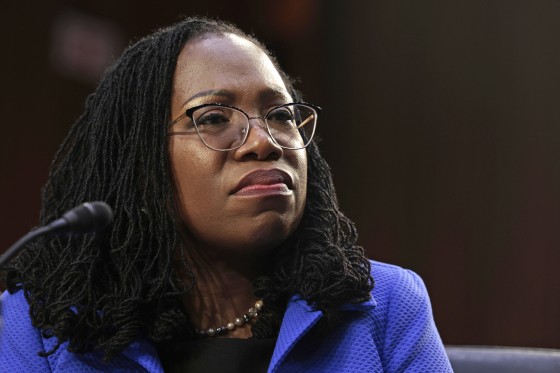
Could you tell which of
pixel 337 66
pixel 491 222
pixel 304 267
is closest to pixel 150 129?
pixel 304 267

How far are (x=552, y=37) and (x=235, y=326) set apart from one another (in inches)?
77.7

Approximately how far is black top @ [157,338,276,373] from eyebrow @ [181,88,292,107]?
0.41 metres

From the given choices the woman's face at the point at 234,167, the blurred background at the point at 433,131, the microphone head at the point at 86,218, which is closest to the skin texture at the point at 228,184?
the woman's face at the point at 234,167

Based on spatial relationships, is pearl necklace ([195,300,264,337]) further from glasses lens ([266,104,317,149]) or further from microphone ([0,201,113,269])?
microphone ([0,201,113,269])

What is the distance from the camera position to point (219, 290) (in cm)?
138

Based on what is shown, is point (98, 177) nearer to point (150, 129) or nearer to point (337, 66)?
point (150, 129)

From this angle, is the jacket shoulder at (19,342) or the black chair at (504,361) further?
the black chair at (504,361)

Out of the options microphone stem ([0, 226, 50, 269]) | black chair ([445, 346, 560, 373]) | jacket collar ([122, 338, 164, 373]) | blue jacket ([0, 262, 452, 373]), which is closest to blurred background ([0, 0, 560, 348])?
black chair ([445, 346, 560, 373])

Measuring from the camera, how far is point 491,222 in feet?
9.68

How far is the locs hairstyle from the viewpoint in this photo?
128 cm

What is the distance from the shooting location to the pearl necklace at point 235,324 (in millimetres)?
1360

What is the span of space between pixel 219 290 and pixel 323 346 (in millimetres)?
205

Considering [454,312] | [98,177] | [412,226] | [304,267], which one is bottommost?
[454,312]

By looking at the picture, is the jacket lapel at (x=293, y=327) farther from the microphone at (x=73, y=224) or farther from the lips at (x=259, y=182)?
the microphone at (x=73, y=224)
